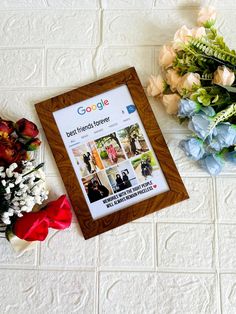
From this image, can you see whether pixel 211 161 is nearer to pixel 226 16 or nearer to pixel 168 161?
pixel 168 161

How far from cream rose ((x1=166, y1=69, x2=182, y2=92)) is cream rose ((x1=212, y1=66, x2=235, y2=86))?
0.10m

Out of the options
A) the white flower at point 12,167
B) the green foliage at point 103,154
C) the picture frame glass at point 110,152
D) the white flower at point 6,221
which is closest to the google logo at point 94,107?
the picture frame glass at point 110,152

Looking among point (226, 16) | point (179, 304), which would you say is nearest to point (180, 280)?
point (179, 304)

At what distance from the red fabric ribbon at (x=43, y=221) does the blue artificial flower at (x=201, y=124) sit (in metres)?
0.37

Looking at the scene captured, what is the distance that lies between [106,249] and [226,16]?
746 millimetres

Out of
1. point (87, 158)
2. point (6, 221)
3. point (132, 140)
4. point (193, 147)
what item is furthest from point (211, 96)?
point (6, 221)

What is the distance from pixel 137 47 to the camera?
105 cm

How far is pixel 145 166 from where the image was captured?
970 millimetres

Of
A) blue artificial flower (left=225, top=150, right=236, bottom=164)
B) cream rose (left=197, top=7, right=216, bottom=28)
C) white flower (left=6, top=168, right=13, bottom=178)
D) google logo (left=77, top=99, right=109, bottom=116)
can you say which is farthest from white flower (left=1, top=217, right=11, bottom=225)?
cream rose (left=197, top=7, right=216, bottom=28)

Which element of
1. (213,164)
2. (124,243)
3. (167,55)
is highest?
(167,55)

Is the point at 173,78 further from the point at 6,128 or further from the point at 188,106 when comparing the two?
the point at 6,128

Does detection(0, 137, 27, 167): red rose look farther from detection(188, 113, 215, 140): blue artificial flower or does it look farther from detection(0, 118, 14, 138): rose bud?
detection(188, 113, 215, 140): blue artificial flower

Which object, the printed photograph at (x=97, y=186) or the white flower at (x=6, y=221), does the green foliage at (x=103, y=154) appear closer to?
the printed photograph at (x=97, y=186)

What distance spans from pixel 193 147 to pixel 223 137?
77mm
